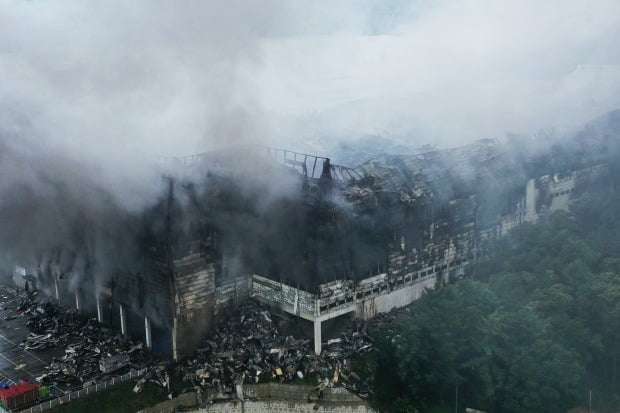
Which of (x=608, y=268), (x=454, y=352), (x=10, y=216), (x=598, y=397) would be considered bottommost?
(x=598, y=397)

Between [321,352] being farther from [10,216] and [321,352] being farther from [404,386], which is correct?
[10,216]

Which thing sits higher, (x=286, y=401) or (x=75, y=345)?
(x=75, y=345)

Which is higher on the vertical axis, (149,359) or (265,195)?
Result: (265,195)

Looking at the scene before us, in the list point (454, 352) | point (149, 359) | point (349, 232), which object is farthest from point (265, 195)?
point (454, 352)

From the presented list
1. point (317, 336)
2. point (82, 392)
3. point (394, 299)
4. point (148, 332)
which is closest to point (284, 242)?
point (317, 336)

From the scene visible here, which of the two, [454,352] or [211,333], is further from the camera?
[211,333]

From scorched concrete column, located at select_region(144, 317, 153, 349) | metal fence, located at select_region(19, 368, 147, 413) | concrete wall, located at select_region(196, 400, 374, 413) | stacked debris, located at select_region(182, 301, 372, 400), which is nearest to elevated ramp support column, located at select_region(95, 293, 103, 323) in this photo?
scorched concrete column, located at select_region(144, 317, 153, 349)

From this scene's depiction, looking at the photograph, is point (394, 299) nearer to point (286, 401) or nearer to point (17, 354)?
point (286, 401)
